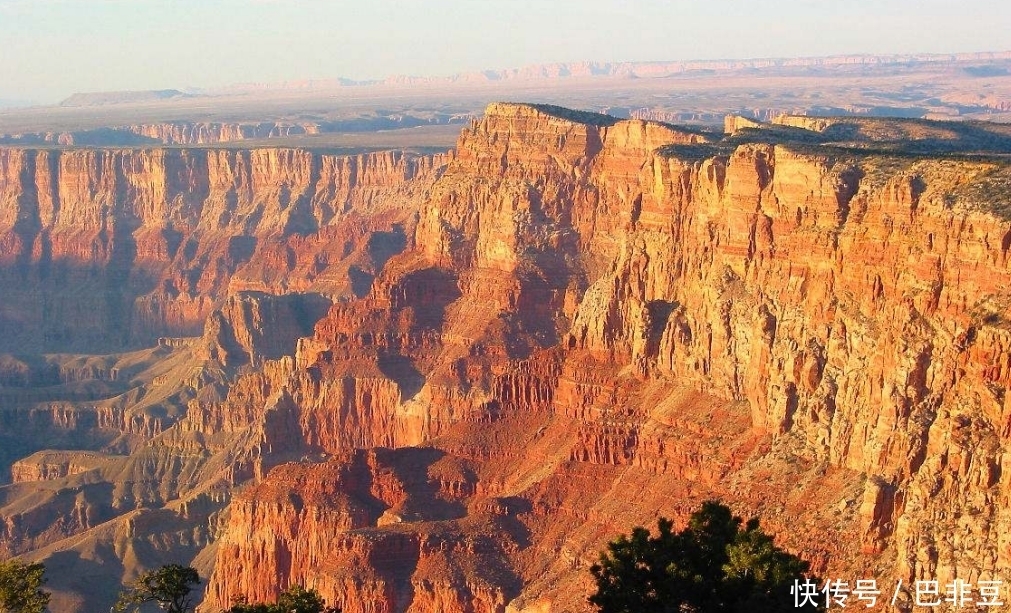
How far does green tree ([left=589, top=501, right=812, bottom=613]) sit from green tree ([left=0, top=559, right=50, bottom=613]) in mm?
18152

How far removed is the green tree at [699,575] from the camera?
52781 mm

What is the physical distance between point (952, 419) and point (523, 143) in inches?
2759

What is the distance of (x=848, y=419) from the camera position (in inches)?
2921

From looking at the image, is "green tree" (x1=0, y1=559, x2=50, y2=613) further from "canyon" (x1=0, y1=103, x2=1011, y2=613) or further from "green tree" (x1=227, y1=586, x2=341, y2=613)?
"canyon" (x1=0, y1=103, x2=1011, y2=613)

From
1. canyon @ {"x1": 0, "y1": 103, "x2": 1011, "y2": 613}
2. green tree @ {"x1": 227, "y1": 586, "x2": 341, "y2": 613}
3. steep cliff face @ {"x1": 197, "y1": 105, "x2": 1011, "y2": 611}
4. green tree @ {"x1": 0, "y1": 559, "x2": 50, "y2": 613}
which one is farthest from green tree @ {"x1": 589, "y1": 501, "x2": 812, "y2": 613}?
green tree @ {"x1": 0, "y1": 559, "x2": 50, "y2": 613}

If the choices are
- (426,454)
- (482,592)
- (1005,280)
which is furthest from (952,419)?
(426,454)

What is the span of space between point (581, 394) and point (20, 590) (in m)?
Answer: 44.0

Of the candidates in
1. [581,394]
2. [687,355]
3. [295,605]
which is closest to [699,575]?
[295,605]

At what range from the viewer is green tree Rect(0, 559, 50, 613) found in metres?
59.0

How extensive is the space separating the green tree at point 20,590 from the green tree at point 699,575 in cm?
1815

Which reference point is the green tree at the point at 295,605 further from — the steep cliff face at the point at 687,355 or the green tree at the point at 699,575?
the steep cliff face at the point at 687,355

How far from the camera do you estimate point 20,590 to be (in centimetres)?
5950

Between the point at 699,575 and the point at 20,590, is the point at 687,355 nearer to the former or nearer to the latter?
the point at 699,575

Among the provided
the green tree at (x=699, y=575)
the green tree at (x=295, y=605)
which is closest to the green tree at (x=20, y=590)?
the green tree at (x=295, y=605)
